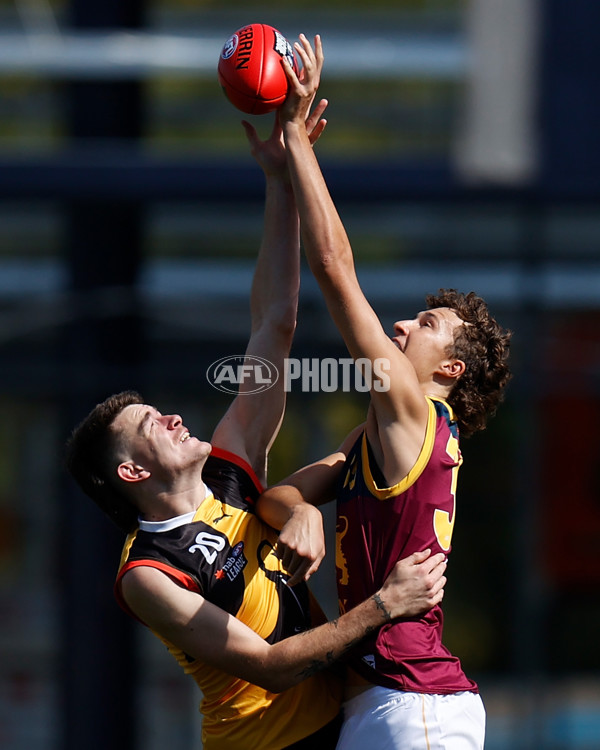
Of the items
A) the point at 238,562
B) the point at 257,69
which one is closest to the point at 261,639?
the point at 238,562

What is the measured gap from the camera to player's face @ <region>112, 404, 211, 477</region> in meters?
3.03

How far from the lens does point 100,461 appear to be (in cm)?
314

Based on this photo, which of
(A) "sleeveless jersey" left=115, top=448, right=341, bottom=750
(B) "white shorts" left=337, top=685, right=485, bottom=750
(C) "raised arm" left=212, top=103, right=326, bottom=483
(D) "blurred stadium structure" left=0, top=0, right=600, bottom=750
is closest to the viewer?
(B) "white shorts" left=337, top=685, right=485, bottom=750

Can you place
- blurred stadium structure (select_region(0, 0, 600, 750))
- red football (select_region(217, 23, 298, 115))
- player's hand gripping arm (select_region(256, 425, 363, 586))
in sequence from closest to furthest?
player's hand gripping arm (select_region(256, 425, 363, 586)), red football (select_region(217, 23, 298, 115)), blurred stadium structure (select_region(0, 0, 600, 750))

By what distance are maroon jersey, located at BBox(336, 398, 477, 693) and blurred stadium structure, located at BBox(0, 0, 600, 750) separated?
13.1 feet

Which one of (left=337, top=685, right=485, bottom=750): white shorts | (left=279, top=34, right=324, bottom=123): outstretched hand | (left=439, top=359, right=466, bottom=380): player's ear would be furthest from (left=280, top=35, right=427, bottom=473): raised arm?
(left=337, top=685, right=485, bottom=750): white shorts

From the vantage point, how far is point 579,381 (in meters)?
6.95

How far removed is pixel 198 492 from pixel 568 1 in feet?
17.4

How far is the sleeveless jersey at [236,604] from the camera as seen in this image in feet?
9.72

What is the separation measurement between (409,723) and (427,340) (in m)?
1.10

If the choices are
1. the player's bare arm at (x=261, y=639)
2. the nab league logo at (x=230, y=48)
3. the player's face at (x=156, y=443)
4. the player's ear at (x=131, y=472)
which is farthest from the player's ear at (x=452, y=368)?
the nab league logo at (x=230, y=48)

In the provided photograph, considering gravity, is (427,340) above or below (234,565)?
above

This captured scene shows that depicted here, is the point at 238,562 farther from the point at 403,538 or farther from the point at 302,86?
the point at 302,86

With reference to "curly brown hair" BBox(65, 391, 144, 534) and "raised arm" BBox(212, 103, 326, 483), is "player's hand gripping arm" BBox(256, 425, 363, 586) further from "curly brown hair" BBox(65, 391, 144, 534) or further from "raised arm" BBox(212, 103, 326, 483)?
"curly brown hair" BBox(65, 391, 144, 534)
